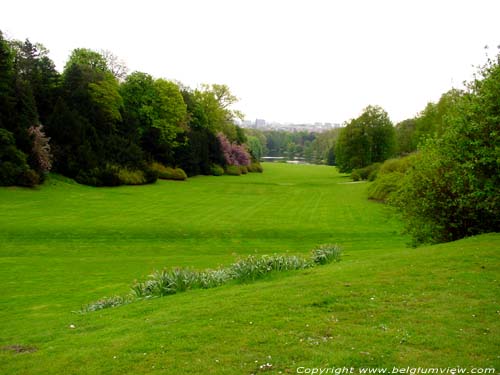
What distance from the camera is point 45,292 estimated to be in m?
13.6

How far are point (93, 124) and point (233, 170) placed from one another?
35.2m

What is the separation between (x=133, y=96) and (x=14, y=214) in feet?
140

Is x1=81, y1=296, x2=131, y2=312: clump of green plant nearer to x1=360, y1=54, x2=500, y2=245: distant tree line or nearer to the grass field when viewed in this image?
the grass field

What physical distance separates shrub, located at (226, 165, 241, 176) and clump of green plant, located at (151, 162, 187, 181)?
19.1m

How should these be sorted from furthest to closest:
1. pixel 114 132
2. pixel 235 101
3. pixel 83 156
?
pixel 235 101 < pixel 114 132 < pixel 83 156

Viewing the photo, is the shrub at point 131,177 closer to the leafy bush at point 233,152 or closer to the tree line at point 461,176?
the leafy bush at point 233,152

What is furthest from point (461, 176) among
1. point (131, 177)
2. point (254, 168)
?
point (254, 168)

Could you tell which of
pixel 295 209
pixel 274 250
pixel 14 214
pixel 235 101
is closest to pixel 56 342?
pixel 274 250

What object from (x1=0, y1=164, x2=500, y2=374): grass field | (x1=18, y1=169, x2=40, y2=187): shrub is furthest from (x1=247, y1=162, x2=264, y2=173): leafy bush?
(x1=0, y1=164, x2=500, y2=374): grass field

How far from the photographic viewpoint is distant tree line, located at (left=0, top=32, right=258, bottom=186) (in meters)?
42.9

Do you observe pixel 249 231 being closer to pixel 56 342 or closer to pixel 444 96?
pixel 56 342

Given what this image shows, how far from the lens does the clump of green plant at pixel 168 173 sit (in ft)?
212

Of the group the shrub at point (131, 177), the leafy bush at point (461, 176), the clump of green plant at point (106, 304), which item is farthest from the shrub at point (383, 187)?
the clump of green plant at point (106, 304)

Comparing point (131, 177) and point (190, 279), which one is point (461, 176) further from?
point (131, 177)
